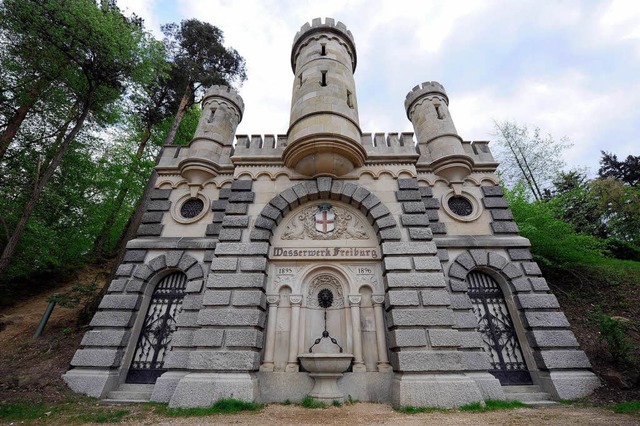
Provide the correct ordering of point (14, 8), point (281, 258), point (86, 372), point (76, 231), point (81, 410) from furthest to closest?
point (76, 231)
point (14, 8)
point (281, 258)
point (86, 372)
point (81, 410)

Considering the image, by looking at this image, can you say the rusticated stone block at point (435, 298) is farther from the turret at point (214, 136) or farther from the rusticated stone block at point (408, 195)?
the turret at point (214, 136)

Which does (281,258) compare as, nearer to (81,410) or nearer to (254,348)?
(254,348)

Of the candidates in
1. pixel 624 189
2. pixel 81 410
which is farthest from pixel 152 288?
pixel 624 189

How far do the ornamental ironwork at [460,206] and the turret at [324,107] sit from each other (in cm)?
392

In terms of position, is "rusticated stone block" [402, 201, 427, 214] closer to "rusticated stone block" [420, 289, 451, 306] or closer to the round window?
"rusticated stone block" [420, 289, 451, 306]

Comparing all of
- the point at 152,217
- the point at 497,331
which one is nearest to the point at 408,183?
the point at 497,331

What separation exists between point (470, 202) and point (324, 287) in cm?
648

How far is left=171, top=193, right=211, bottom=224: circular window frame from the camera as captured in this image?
9.89 metres

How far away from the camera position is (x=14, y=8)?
937 cm

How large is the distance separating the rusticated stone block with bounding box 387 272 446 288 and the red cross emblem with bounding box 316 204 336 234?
97.5 inches

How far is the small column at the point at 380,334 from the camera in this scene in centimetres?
722

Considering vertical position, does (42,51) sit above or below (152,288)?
above

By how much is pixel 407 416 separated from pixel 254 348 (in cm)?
382

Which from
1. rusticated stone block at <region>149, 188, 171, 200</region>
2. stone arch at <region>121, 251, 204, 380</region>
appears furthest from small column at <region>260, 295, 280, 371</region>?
rusticated stone block at <region>149, 188, 171, 200</region>
